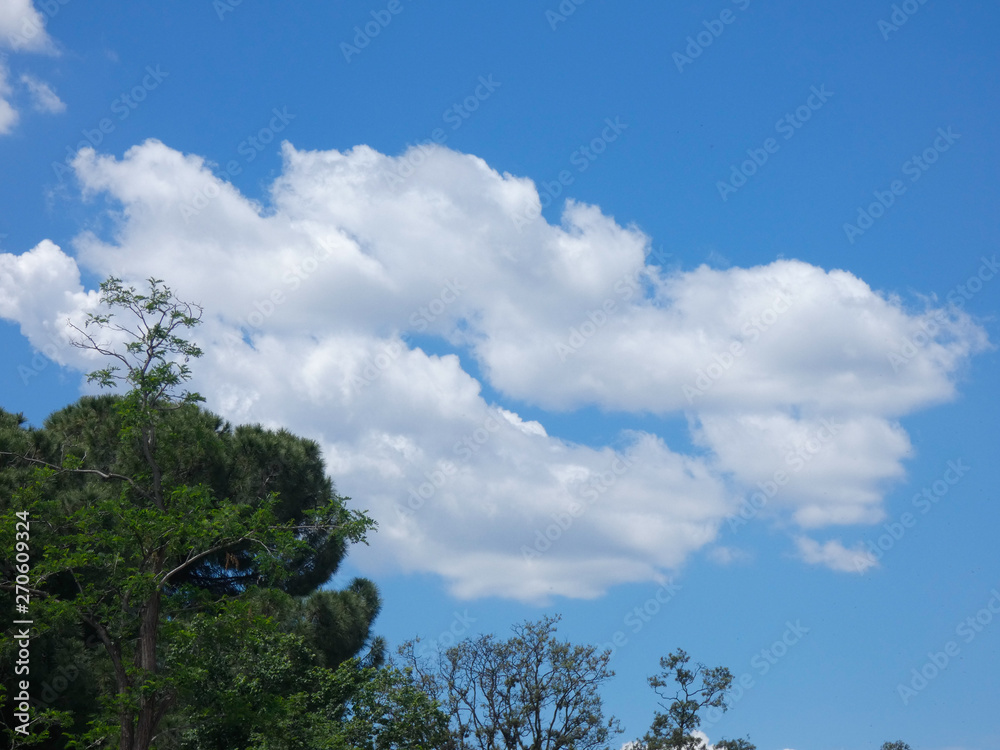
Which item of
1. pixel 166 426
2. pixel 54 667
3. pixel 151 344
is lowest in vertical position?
pixel 54 667

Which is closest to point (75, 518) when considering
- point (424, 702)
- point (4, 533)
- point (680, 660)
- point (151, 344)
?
point (4, 533)

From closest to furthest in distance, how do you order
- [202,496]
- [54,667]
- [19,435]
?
[202,496], [54,667], [19,435]

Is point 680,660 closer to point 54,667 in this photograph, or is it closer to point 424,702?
point 424,702

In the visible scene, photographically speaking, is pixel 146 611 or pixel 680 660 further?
pixel 680 660

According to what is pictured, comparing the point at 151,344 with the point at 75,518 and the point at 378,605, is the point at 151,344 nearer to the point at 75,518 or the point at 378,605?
the point at 75,518

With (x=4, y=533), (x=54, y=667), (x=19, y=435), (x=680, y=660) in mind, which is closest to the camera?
(x=4, y=533)

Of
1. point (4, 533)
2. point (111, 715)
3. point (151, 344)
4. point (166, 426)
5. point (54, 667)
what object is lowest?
point (111, 715)

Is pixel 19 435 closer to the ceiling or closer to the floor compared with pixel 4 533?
closer to the ceiling

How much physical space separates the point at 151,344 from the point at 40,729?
29.4ft

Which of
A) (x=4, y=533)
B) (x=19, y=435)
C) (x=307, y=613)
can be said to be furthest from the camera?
→ (x=307, y=613)

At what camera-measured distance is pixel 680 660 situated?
1378 inches

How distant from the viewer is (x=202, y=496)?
60.2 feet

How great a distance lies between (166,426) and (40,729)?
7.57m

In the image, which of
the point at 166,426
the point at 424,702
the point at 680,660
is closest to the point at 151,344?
the point at 166,426
